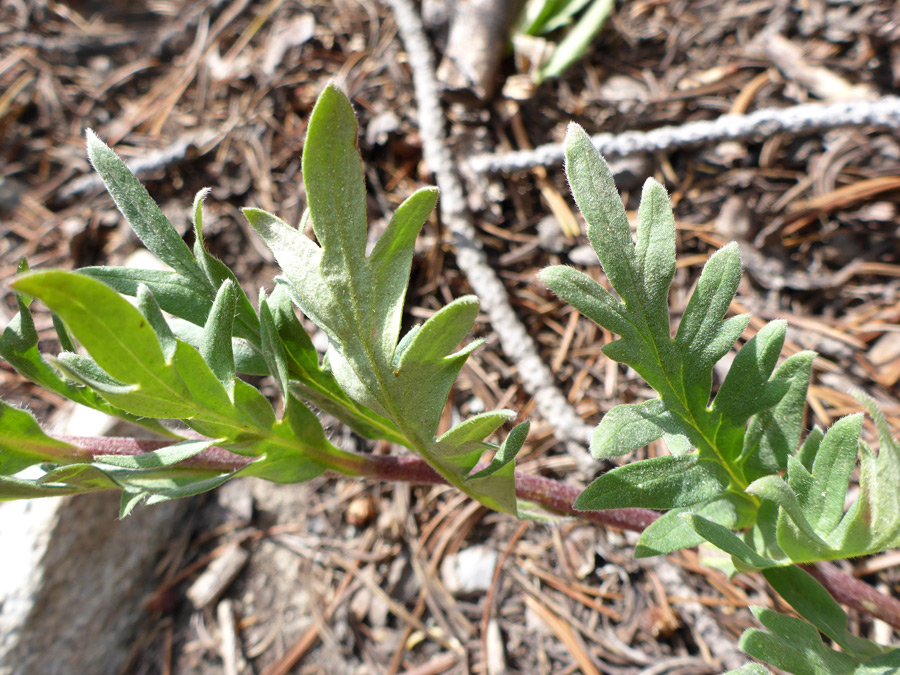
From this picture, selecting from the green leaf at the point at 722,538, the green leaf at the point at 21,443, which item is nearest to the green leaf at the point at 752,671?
the green leaf at the point at 722,538

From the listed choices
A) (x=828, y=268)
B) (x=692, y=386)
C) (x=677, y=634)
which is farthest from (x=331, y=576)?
(x=828, y=268)

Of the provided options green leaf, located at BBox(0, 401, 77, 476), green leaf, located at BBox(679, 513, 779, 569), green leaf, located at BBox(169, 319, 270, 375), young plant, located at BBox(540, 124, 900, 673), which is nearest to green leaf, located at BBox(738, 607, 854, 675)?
young plant, located at BBox(540, 124, 900, 673)

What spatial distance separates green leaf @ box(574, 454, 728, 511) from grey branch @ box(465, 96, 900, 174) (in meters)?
1.17

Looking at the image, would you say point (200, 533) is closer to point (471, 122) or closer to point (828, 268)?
point (471, 122)

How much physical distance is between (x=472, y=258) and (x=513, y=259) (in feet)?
0.53

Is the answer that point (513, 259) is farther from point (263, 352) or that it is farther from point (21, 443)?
point (21, 443)

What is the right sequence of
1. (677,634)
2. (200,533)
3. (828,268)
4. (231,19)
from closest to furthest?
(677,634)
(828,268)
(200,533)
(231,19)

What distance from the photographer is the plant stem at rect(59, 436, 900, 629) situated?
114 cm

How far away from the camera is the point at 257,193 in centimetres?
229

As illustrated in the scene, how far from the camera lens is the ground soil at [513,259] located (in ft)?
5.63

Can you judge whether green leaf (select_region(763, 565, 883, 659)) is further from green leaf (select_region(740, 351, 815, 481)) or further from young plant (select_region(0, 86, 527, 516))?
young plant (select_region(0, 86, 527, 516))

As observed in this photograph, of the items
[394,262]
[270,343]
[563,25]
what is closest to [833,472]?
[394,262]

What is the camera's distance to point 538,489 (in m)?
1.25

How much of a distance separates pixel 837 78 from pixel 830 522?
1617 millimetres
